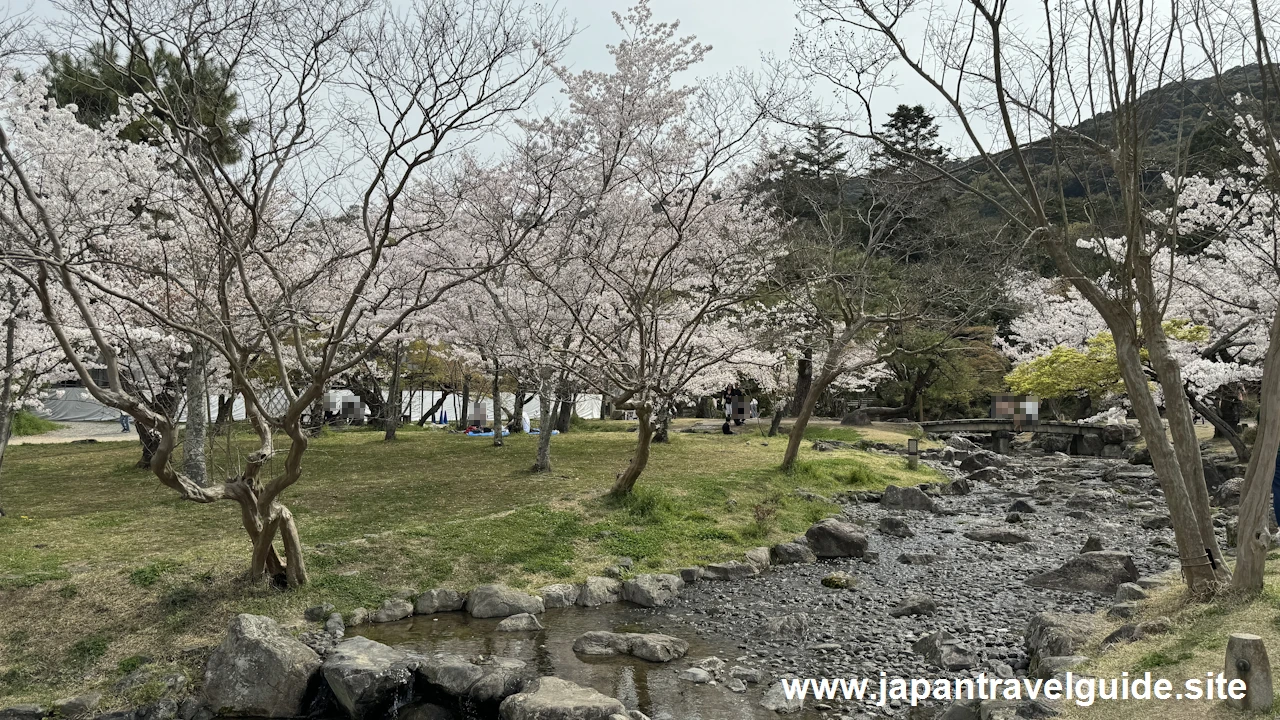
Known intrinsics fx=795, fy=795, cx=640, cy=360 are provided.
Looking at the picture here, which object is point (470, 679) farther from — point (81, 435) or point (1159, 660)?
point (81, 435)

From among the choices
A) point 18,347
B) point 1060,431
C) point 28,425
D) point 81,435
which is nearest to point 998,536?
point 18,347

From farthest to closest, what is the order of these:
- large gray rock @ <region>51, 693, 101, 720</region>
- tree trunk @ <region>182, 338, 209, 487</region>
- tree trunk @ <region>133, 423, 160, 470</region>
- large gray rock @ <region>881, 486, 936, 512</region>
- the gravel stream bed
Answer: large gray rock @ <region>881, 486, 936, 512</region> → tree trunk @ <region>133, 423, 160, 470</region> → tree trunk @ <region>182, 338, 209, 487</region> → the gravel stream bed → large gray rock @ <region>51, 693, 101, 720</region>

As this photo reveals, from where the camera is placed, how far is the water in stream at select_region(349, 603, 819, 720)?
21.9 ft

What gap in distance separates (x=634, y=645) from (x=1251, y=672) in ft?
16.5

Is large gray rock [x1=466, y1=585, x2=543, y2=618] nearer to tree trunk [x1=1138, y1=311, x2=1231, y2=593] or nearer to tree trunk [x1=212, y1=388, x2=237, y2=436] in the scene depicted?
tree trunk [x1=212, y1=388, x2=237, y2=436]

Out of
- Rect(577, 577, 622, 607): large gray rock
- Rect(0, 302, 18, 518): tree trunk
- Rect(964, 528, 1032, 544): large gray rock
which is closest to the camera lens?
Rect(577, 577, 622, 607): large gray rock

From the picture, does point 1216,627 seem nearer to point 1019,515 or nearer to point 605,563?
point 605,563

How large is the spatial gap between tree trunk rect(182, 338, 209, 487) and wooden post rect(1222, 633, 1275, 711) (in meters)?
14.4

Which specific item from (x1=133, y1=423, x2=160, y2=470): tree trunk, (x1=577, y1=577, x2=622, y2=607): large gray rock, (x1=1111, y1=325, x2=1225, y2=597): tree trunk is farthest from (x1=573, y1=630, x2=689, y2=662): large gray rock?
(x1=133, y1=423, x2=160, y2=470): tree trunk

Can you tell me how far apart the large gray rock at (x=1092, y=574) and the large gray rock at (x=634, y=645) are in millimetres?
5265

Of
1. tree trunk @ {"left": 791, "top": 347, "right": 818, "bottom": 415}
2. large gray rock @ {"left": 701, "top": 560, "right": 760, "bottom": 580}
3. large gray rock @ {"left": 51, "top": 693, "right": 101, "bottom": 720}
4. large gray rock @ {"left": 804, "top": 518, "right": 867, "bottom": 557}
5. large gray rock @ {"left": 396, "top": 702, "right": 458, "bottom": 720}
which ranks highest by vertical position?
tree trunk @ {"left": 791, "top": 347, "right": 818, "bottom": 415}

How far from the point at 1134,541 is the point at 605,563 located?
894cm

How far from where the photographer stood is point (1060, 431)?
30.5m

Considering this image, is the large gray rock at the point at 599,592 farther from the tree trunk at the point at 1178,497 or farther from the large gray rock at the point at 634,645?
the tree trunk at the point at 1178,497
